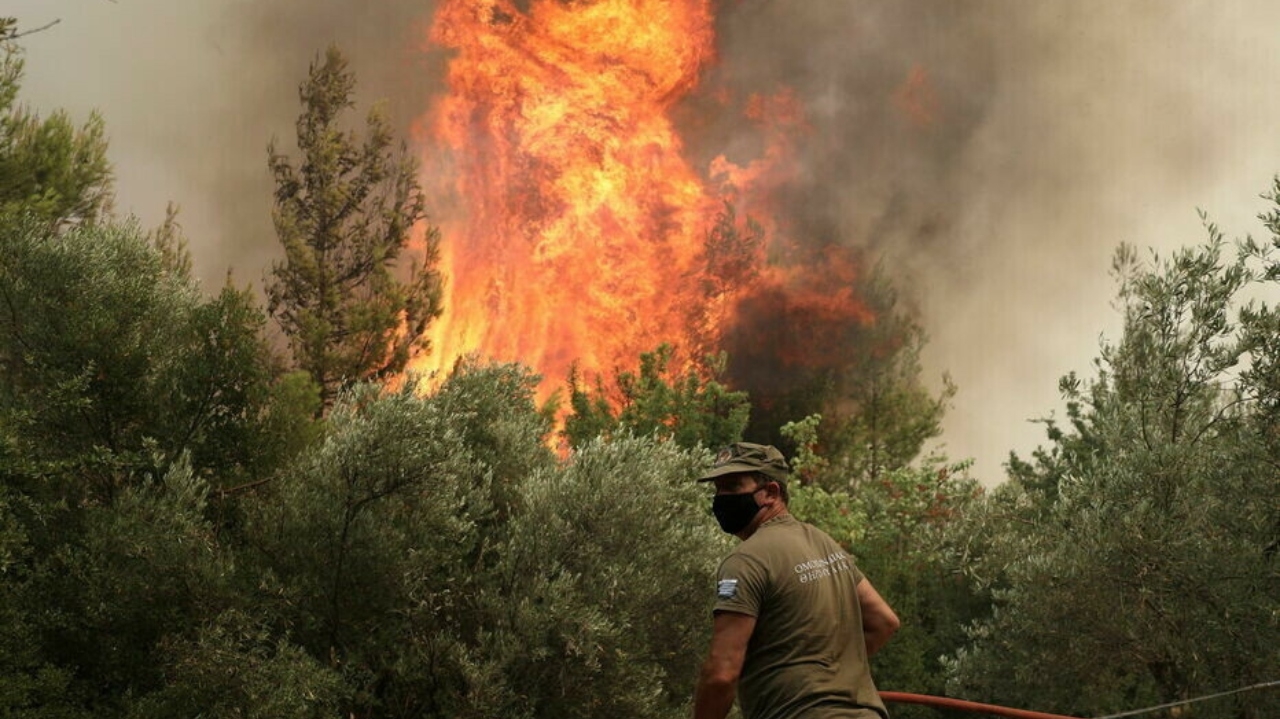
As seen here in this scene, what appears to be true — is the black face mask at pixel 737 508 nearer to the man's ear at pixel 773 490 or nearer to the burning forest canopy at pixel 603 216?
the man's ear at pixel 773 490

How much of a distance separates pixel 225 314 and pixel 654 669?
10208 millimetres

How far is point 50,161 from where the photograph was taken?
119 ft

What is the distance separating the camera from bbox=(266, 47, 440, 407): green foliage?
47344mm

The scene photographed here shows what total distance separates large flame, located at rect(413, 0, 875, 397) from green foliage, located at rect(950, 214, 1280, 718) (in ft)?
125

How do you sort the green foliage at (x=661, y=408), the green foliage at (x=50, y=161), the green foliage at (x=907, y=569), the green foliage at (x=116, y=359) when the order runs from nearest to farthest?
the green foliage at (x=116, y=359)
the green foliage at (x=50, y=161)
the green foliage at (x=907, y=569)
the green foliage at (x=661, y=408)

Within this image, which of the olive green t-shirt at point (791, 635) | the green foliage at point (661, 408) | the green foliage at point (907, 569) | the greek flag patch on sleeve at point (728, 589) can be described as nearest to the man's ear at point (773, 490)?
the olive green t-shirt at point (791, 635)

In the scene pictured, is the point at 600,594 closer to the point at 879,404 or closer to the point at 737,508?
the point at 737,508

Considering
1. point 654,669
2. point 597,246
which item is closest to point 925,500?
point 597,246

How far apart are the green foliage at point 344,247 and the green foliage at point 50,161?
9768 mm

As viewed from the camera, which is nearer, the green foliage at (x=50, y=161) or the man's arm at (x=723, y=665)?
the man's arm at (x=723, y=665)

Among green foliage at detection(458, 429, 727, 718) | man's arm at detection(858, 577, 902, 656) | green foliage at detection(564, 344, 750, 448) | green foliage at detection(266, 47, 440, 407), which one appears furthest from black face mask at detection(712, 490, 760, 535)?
green foliage at detection(564, 344, 750, 448)

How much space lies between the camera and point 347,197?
5050 cm

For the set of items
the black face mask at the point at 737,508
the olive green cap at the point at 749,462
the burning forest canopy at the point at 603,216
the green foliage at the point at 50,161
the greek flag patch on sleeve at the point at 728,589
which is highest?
the burning forest canopy at the point at 603,216

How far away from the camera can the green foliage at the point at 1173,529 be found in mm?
21359
